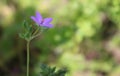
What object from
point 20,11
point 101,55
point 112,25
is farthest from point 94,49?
point 20,11

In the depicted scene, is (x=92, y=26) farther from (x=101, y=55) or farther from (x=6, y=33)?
(x=6, y=33)

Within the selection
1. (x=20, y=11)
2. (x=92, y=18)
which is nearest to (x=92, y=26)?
(x=92, y=18)

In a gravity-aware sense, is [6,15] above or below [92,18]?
above

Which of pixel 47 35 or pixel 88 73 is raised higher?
pixel 47 35

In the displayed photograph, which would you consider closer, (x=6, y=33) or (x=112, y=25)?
(x=6, y=33)

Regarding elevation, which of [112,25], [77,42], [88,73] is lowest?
[88,73]

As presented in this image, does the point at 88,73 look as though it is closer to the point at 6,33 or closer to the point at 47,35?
the point at 47,35
